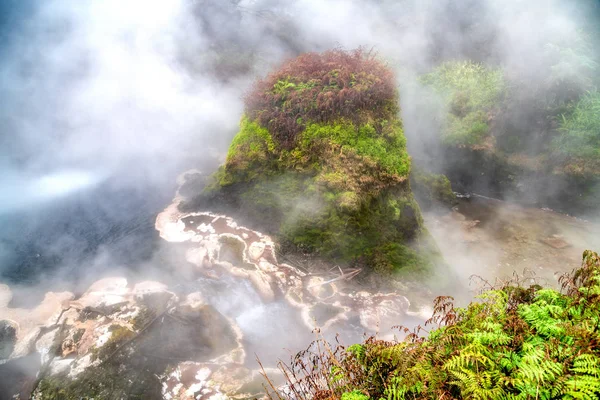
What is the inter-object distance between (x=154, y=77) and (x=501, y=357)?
1800cm

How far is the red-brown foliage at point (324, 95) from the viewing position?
9.12 meters

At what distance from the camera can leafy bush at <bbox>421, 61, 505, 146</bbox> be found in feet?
47.8

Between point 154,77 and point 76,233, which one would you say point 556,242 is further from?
point 154,77

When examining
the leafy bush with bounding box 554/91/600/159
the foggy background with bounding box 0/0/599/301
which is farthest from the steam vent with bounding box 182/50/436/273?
the leafy bush with bounding box 554/91/600/159

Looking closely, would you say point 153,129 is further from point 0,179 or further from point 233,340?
point 233,340

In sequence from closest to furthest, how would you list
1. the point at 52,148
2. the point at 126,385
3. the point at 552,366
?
the point at 552,366, the point at 126,385, the point at 52,148

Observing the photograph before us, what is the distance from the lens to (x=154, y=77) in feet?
52.7

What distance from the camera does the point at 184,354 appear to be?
21.3 ft

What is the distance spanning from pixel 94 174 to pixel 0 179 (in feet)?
12.1

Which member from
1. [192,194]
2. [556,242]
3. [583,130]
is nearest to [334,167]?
[192,194]

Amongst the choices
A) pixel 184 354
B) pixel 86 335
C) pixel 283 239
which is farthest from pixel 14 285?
pixel 283 239

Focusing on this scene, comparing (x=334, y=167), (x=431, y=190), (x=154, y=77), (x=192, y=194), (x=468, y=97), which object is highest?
(x=154, y=77)

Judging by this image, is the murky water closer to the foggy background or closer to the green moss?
the green moss

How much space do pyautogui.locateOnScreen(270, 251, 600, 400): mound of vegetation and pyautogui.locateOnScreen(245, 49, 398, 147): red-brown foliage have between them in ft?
22.3
